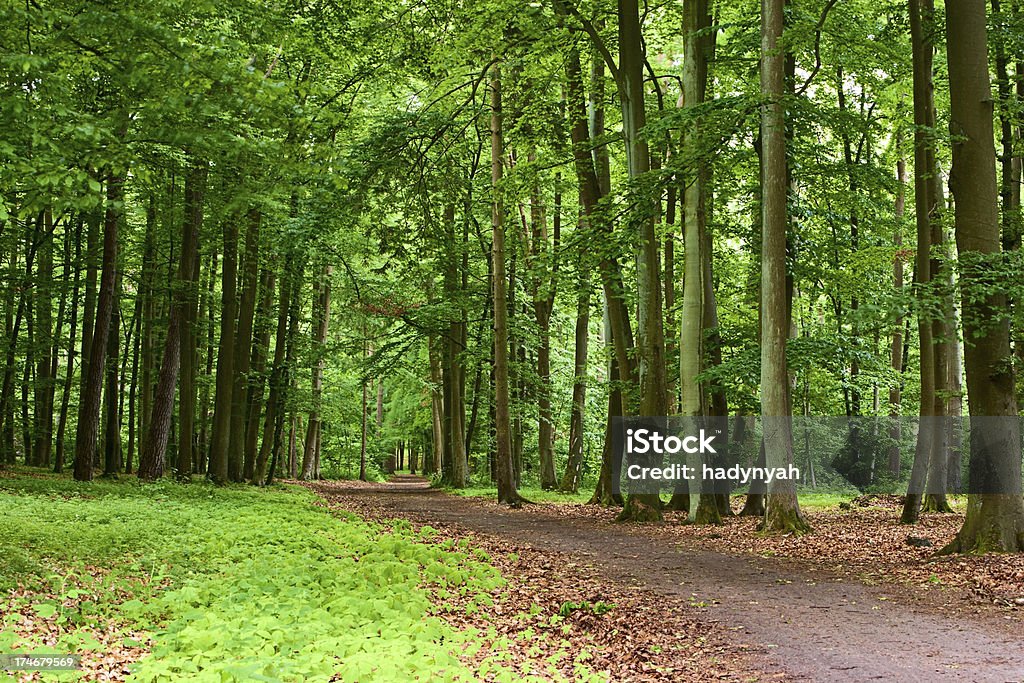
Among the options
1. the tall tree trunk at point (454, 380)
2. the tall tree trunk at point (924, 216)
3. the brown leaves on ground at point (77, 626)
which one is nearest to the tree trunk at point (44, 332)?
the tall tree trunk at point (454, 380)

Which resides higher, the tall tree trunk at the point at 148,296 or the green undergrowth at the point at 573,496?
the tall tree trunk at the point at 148,296

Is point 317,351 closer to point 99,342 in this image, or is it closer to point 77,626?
point 99,342

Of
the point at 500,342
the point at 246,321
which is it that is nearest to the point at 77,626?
the point at 500,342

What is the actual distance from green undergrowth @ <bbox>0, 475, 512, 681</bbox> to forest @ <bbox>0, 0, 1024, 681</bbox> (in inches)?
1.9

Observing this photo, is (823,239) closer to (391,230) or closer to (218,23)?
(391,230)

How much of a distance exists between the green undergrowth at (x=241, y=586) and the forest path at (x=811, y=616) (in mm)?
2183

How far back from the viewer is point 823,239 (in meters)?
15.9

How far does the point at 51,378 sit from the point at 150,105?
52.7ft

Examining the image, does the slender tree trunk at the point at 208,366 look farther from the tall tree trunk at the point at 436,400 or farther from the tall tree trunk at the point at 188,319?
the tall tree trunk at the point at 436,400

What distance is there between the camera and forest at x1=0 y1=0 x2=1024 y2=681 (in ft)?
21.4

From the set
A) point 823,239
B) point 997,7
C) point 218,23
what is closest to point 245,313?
point 218,23

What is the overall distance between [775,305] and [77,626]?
33.6 feet

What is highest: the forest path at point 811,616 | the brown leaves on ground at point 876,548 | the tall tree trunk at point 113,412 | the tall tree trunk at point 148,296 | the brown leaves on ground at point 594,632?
the tall tree trunk at point 148,296

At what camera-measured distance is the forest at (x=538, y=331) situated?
21.4 feet
